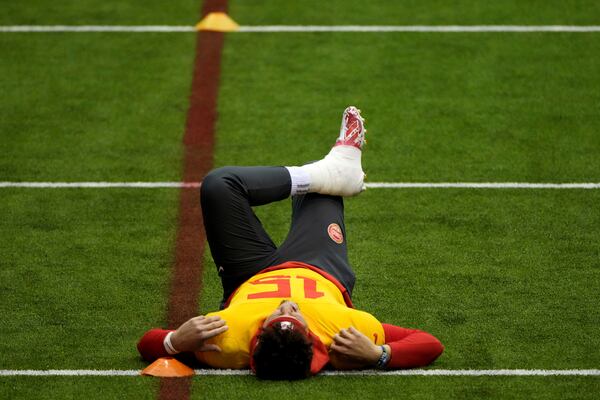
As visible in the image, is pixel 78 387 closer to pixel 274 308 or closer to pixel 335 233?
pixel 274 308

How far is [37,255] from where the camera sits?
6.71 m

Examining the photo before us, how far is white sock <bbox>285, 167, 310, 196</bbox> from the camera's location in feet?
19.5

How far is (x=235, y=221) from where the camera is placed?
19.0 feet

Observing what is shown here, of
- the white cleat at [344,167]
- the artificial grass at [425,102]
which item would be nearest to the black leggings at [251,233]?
the white cleat at [344,167]

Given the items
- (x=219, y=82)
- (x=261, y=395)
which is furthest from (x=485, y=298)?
(x=219, y=82)

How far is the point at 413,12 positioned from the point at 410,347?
Answer: 500cm

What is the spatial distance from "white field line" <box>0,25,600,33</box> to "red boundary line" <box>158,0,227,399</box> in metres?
0.37

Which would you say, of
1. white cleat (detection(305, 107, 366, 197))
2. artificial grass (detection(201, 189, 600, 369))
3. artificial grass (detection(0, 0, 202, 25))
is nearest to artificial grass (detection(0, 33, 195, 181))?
artificial grass (detection(0, 0, 202, 25))

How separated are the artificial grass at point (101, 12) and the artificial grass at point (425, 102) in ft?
2.26

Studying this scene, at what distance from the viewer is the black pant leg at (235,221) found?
5750mm

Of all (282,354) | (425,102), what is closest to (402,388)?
(282,354)

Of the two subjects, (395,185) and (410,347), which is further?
(395,185)

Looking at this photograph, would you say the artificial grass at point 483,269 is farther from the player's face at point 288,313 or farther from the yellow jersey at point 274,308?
the player's face at point 288,313

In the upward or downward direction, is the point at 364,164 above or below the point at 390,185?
above
